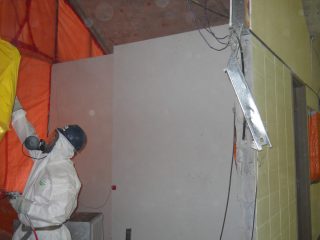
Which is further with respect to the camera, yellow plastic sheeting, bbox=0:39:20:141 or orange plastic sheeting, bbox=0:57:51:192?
orange plastic sheeting, bbox=0:57:51:192

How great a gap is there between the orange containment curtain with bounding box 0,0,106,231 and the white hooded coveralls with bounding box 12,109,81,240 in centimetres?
116

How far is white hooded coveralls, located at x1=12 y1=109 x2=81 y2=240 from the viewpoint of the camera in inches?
87.2

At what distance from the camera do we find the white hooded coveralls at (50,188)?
2215 mm

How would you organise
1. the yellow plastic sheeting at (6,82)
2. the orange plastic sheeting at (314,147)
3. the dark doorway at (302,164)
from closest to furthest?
the yellow plastic sheeting at (6,82) → the dark doorway at (302,164) → the orange plastic sheeting at (314,147)

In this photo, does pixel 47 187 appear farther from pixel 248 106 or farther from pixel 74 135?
pixel 248 106

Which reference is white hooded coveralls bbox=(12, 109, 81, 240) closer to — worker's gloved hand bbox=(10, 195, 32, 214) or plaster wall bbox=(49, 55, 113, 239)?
worker's gloved hand bbox=(10, 195, 32, 214)

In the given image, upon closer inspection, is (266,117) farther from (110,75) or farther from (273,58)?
(110,75)

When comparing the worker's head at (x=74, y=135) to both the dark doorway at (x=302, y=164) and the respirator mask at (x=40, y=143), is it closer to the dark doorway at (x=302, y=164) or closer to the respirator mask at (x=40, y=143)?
the respirator mask at (x=40, y=143)

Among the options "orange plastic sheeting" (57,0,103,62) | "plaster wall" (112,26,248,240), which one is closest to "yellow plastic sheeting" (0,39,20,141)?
"plaster wall" (112,26,248,240)

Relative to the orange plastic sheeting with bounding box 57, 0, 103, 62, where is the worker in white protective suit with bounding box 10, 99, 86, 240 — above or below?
below

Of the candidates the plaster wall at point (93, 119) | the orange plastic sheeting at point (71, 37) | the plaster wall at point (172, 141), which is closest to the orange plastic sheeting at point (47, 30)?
the orange plastic sheeting at point (71, 37)

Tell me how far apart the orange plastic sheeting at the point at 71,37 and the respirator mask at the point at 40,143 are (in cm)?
226

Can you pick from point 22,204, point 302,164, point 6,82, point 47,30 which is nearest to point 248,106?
point 6,82

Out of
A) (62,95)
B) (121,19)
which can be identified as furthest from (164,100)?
(121,19)
